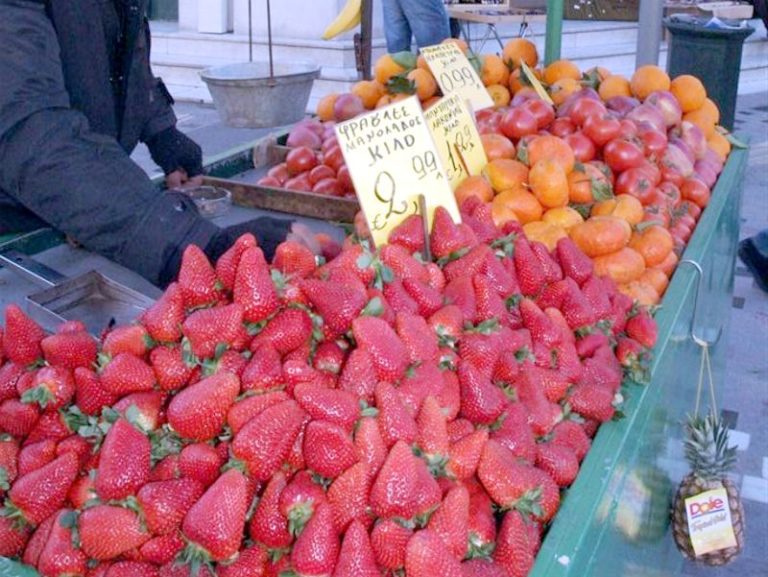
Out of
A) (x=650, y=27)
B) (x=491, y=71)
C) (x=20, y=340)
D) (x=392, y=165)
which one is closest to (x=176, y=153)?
(x=392, y=165)

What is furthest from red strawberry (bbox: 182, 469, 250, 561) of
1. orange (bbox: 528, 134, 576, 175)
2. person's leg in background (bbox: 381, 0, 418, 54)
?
person's leg in background (bbox: 381, 0, 418, 54)

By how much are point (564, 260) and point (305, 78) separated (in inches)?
52.4

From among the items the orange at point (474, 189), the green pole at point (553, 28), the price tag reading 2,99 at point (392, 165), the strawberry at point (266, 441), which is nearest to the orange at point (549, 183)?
the orange at point (474, 189)

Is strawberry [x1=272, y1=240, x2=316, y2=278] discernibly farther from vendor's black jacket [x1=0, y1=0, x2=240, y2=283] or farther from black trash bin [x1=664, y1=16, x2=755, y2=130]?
black trash bin [x1=664, y1=16, x2=755, y2=130]

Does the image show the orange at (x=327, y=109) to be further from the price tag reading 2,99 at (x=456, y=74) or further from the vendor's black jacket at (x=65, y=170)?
the vendor's black jacket at (x=65, y=170)

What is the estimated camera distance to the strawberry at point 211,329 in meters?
1.39

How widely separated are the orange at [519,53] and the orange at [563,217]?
1288 millimetres

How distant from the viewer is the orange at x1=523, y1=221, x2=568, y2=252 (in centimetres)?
242

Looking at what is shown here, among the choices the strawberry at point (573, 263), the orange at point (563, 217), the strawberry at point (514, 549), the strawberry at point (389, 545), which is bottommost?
the strawberry at point (514, 549)

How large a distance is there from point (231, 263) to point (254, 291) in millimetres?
90

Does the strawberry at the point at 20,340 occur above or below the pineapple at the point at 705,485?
above

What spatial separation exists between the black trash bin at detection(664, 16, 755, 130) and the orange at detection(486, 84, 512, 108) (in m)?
4.41

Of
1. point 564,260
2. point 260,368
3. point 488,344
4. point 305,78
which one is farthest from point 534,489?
point 305,78

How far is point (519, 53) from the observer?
3723mm
